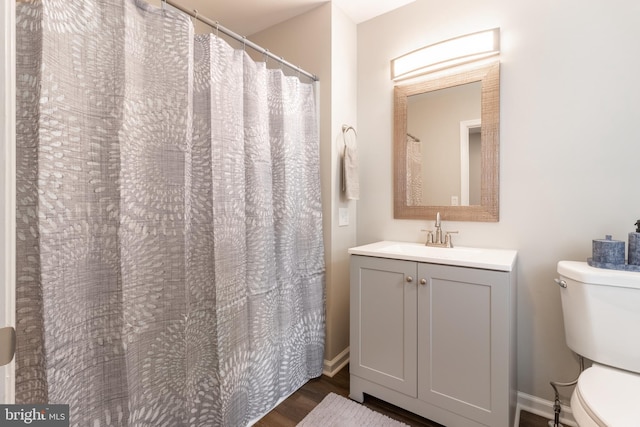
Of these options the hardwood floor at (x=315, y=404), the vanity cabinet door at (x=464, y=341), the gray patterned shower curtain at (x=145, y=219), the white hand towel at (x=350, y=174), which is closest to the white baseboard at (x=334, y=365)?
the hardwood floor at (x=315, y=404)

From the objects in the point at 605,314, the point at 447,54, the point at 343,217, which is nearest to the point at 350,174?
the point at 343,217

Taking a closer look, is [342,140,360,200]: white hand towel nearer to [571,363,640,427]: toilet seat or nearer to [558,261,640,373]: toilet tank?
[558,261,640,373]: toilet tank

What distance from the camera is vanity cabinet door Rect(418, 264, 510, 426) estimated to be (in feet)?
4.06

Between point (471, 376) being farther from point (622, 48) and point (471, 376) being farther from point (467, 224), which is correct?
point (622, 48)

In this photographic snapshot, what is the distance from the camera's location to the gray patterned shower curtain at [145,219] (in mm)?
843

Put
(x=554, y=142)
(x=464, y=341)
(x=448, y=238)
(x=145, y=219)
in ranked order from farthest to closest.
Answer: (x=448, y=238), (x=554, y=142), (x=464, y=341), (x=145, y=219)

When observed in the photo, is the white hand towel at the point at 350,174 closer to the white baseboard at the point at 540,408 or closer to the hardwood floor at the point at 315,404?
the hardwood floor at the point at 315,404

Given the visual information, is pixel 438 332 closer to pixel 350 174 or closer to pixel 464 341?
pixel 464 341

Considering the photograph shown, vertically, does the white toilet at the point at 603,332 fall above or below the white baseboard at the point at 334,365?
above

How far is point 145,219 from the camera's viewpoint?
1.07 m

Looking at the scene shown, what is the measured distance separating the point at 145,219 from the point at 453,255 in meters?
1.44

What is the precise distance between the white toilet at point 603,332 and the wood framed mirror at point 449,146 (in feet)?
1.74

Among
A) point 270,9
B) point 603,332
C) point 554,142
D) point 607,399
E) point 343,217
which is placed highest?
point 270,9

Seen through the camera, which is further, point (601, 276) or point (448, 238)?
point (448, 238)
